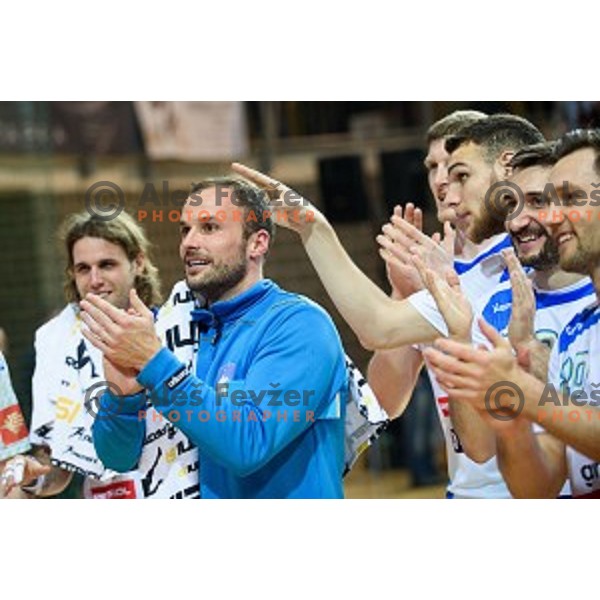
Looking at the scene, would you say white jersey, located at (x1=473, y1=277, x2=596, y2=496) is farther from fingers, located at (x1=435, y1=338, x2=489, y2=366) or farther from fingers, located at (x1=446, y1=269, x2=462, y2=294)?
fingers, located at (x1=435, y1=338, x2=489, y2=366)

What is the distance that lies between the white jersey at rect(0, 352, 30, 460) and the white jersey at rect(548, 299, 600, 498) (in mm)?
1646

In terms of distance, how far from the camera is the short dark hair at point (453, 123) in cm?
373

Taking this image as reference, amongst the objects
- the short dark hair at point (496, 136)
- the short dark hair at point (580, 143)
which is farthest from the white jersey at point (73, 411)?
the short dark hair at point (580, 143)

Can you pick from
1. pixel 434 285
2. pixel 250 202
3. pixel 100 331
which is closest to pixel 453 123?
pixel 250 202

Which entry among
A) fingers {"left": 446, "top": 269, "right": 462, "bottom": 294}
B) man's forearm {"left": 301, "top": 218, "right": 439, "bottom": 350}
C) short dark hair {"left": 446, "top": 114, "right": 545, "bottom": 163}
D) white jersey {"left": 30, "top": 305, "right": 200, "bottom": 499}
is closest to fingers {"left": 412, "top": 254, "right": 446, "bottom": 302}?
fingers {"left": 446, "top": 269, "right": 462, "bottom": 294}

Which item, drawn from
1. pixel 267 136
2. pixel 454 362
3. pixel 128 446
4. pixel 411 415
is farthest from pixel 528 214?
pixel 411 415

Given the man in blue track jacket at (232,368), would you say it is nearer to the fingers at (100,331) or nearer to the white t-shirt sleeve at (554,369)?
the fingers at (100,331)

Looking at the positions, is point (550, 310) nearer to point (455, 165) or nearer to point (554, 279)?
point (554, 279)

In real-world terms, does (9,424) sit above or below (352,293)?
below

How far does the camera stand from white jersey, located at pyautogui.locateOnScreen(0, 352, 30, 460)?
3.95m

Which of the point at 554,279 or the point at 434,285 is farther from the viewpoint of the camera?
the point at 554,279

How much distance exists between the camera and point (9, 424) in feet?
13.0

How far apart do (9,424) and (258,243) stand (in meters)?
1.03

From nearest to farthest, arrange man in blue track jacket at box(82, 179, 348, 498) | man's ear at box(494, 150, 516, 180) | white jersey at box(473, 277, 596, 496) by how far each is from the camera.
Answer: man in blue track jacket at box(82, 179, 348, 498) → white jersey at box(473, 277, 596, 496) → man's ear at box(494, 150, 516, 180)
